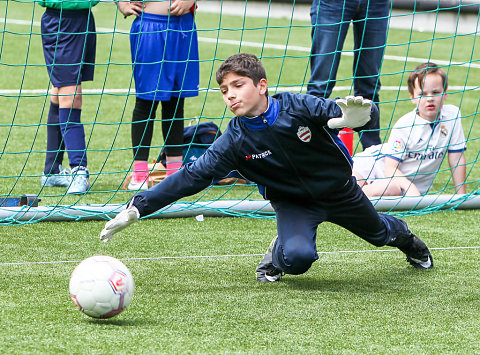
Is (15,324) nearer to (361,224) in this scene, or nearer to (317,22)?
(361,224)

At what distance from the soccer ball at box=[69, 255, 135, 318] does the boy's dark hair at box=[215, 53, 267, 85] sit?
2.91ft

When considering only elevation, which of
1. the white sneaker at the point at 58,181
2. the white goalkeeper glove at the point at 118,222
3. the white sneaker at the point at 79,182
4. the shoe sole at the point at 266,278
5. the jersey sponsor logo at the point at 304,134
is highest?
the jersey sponsor logo at the point at 304,134

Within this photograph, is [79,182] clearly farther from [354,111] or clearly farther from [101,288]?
[354,111]

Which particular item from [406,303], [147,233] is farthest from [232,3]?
[406,303]

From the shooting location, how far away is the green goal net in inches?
183

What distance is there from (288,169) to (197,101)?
5.06 m

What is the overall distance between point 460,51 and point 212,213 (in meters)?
8.24

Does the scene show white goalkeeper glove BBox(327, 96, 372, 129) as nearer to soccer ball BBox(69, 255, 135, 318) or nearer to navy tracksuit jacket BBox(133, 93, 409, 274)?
navy tracksuit jacket BBox(133, 93, 409, 274)

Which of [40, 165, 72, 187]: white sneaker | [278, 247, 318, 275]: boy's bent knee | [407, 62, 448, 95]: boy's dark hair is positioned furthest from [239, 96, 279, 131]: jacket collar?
[40, 165, 72, 187]: white sneaker

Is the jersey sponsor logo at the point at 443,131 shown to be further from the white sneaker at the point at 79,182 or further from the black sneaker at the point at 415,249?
the white sneaker at the point at 79,182

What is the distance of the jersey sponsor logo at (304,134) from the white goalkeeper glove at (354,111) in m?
0.18

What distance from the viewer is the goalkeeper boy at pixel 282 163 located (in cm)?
334

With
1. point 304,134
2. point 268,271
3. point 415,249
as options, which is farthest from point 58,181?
point 415,249

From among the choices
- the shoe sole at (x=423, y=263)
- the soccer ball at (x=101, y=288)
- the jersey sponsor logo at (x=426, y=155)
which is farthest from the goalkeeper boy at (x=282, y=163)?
the jersey sponsor logo at (x=426, y=155)
